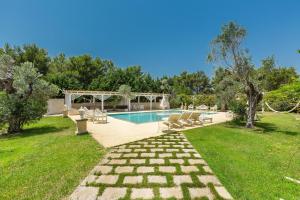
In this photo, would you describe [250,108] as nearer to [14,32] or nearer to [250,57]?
[250,57]

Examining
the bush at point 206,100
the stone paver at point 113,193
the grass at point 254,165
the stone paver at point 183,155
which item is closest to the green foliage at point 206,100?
the bush at point 206,100

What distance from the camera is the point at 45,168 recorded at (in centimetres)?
410

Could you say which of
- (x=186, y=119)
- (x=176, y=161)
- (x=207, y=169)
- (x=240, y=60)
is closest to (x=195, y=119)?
(x=186, y=119)

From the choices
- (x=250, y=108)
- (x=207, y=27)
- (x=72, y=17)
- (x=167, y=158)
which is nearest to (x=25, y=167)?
(x=167, y=158)

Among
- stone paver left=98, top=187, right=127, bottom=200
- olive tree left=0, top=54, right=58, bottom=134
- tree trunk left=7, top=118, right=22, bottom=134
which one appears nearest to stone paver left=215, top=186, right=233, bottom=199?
stone paver left=98, top=187, right=127, bottom=200

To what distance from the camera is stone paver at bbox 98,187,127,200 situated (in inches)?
113

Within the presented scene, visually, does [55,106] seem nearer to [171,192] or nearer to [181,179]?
[181,179]

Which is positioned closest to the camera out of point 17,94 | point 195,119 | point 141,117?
point 17,94

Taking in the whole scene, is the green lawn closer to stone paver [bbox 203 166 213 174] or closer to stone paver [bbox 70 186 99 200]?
stone paver [bbox 70 186 99 200]

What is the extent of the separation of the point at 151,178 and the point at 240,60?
9.51 metres

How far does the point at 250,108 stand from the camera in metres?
10.2

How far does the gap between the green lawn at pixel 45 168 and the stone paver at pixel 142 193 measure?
1.18 meters

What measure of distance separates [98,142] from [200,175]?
4.22m

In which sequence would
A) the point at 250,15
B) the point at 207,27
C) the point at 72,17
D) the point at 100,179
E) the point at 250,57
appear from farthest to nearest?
the point at 207,27 < the point at 72,17 < the point at 250,15 < the point at 250,57 < the point at 100,179
